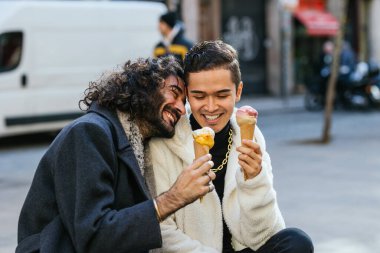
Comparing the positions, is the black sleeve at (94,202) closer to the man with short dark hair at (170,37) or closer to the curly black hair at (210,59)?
the curly black hair at (210,59)

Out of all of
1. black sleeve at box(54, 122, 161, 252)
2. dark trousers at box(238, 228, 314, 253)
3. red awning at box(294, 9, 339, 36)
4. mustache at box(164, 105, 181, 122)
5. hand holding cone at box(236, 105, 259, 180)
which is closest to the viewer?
black sleeve at box(54, 122, 161, 252)

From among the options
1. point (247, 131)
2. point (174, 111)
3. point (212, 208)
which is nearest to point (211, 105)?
point (174, 111)

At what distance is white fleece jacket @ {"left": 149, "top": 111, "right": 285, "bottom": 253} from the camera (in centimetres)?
304

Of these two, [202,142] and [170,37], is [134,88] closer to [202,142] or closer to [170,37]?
[202,142]

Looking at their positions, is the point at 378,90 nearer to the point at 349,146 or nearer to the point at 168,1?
the point at 168,1

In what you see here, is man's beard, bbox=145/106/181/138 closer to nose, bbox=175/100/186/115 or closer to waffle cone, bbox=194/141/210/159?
nose, bbox=175/100/186/115

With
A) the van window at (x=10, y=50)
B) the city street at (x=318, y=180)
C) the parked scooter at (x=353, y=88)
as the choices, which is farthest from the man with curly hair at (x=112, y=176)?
the parked scooter at (x=353, y=88)

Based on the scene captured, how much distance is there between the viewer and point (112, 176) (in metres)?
2.72

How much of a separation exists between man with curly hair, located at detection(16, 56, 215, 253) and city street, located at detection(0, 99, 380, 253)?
260cm

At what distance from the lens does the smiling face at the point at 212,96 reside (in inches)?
118

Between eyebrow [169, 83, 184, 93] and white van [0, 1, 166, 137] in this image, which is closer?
eyebrow [169, 83, 184, 93]

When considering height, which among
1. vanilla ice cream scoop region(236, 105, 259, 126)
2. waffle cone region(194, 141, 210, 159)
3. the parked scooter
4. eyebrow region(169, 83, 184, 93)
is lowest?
the parked scooter

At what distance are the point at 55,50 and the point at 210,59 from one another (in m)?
9.32

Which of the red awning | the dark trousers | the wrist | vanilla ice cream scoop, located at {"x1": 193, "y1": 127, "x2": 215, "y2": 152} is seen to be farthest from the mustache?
the red awning
